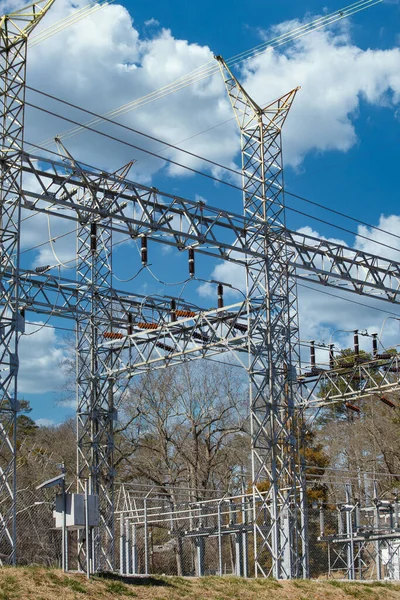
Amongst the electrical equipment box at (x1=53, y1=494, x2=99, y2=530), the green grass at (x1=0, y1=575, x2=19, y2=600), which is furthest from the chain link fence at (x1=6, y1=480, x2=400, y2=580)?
the green grass at (x1=0, y1=575, x2=19, y2=600)

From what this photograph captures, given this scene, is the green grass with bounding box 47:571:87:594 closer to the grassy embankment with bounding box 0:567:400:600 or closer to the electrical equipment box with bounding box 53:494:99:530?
the grassy embankment with bounding box 0:567:400:600

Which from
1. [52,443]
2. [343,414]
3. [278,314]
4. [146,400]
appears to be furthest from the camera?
[343,414]

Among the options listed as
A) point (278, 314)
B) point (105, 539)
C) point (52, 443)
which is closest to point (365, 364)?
point (278, 314)

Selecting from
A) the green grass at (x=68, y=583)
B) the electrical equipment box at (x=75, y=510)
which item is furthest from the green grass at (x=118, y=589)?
the electrical equipment box at (x=75, y=510)

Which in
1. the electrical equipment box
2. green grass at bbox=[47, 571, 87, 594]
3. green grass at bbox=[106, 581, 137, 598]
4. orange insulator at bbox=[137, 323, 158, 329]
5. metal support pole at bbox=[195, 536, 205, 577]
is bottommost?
metal support pole at bbox=[195, 536, 205, 577]

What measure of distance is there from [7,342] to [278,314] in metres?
8.95

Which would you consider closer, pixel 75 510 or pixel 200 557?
pixel 75 510

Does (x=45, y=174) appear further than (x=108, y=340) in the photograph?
No

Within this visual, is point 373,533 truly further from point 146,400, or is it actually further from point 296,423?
point 146,400

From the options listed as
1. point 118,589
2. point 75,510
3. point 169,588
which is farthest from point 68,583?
point 169,588

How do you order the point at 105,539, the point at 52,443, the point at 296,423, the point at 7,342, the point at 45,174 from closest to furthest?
the point at 7,342, the point at 45,174, the point at 296,423, the point at 105,539, the point at 52,443

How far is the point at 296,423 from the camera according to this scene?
26656mm

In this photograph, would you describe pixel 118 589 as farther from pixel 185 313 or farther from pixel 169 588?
pixel 185 313

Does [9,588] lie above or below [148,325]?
below
